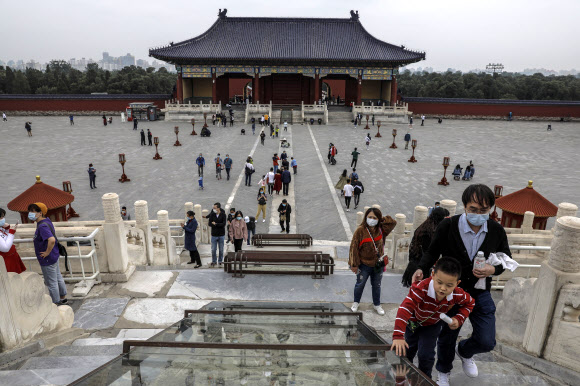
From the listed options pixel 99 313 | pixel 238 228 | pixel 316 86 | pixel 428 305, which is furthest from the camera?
pixel 316 86

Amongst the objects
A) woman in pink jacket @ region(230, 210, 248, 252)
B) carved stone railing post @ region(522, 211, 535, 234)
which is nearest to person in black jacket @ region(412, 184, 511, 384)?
woman in pink jacket @ region(230, 210, 248, 252)

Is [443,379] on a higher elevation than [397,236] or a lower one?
higher

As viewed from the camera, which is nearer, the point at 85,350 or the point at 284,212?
the point at 85,350

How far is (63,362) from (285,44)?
3948cm

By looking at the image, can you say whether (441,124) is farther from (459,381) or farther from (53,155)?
(459,381)

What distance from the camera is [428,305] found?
311 centimetres

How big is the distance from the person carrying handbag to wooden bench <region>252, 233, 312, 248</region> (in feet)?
15.1

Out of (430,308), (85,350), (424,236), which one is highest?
(424,236)

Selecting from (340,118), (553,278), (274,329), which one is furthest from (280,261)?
(340,118)

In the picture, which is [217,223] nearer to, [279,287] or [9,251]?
[279,287]

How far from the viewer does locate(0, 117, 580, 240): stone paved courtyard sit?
582 inches

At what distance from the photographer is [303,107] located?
3600cm

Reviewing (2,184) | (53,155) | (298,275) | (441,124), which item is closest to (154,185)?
(2,184)

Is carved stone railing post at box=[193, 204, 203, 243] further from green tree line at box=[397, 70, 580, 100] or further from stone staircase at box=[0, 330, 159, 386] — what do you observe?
green tree line at box=[397, 70, 580, 100]
